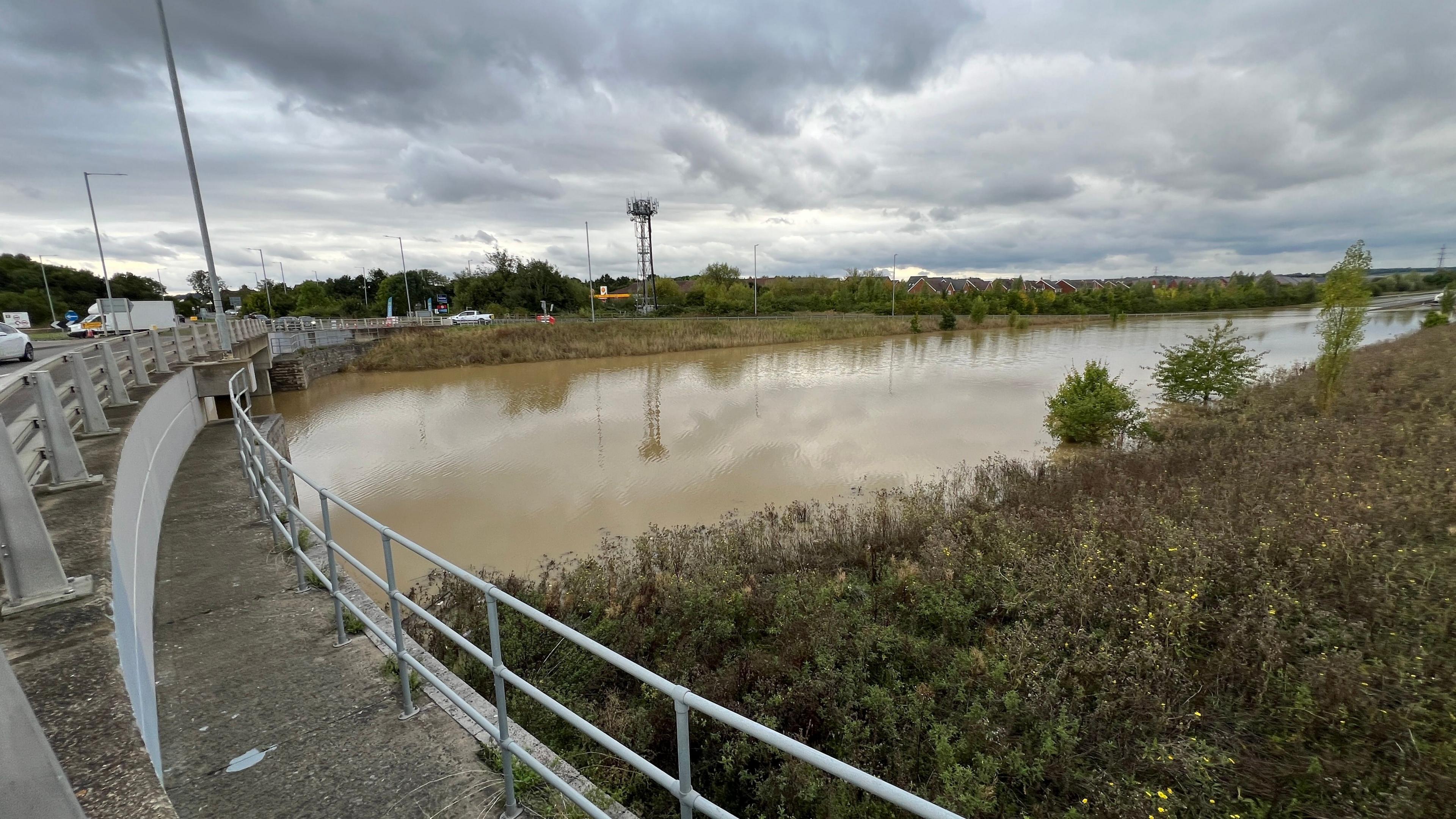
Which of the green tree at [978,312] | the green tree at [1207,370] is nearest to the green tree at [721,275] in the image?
the green tree at [978,312]

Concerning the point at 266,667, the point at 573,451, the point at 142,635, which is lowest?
the point at 573,451

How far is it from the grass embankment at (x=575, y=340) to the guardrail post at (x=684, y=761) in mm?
34508

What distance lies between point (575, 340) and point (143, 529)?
112 ft

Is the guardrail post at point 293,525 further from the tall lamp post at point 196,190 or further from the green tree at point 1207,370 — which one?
the green tree at point 1207,370

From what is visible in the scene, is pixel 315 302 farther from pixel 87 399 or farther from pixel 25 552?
pixel 25 552

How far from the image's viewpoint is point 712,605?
6.23 m

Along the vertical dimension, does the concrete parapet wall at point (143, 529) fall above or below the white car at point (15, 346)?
below

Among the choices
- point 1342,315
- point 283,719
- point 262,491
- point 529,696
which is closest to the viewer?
point 529,696

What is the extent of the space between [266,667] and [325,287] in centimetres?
9568

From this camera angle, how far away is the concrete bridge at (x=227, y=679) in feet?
6.06

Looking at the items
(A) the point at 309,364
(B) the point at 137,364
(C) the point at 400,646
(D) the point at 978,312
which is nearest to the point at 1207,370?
(C) the point at 400,646

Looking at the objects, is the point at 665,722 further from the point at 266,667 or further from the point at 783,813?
the point at 266,667

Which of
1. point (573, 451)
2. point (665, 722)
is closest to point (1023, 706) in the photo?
point (665, 722)

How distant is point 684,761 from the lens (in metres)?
1.68
